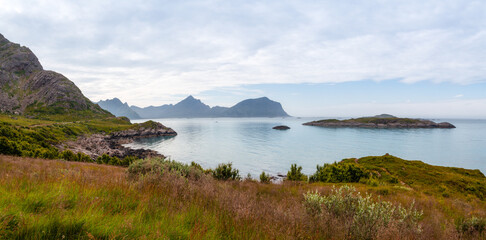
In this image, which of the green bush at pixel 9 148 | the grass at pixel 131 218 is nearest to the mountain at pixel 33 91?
the green bush at pixel 9 148

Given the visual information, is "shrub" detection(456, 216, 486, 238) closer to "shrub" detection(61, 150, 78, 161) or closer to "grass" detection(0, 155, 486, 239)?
"grass" detection(0, 155, 486, 239)

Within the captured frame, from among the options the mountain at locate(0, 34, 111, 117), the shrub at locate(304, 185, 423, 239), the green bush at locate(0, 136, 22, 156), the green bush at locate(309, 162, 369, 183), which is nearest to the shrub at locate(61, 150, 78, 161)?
the green bush at locate(0, 136, 22, 156)

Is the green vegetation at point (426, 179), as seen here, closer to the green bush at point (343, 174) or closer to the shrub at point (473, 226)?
the green bush at point (343, 174)

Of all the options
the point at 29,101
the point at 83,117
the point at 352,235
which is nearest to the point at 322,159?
the point at 352,235

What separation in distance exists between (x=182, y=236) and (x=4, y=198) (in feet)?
10.1

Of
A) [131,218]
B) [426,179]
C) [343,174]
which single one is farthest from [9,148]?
[426,179]

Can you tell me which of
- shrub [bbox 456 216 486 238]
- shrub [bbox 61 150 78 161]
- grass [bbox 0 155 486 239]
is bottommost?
shrub [bbox 61 150 78 161]

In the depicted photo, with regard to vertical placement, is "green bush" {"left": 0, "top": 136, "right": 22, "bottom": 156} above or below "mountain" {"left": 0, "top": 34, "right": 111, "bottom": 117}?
below

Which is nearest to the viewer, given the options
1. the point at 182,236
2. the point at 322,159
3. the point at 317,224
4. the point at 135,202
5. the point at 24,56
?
the point at 182,236

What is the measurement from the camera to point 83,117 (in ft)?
512

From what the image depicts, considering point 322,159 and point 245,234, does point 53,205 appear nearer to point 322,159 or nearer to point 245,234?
point 245,234

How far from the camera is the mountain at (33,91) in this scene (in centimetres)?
15155

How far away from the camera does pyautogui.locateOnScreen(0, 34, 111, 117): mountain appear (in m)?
152

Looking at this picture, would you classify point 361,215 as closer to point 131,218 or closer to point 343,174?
point 131,218
